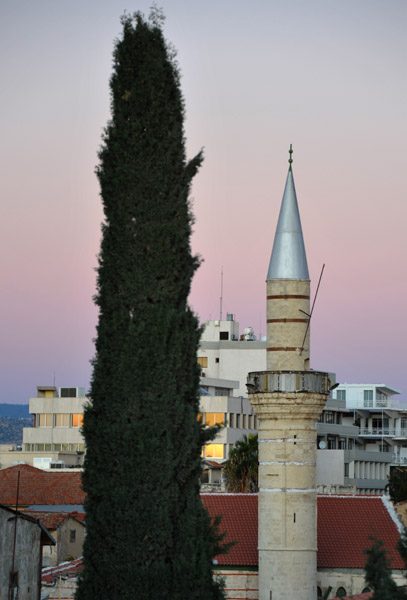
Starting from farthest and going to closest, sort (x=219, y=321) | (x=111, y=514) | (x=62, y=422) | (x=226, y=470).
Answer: (x=219, y=321) → (x=62, y=422) → (x=226, y=470) → (x=111, y=514)

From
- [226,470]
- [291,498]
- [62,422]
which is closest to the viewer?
[291,498]

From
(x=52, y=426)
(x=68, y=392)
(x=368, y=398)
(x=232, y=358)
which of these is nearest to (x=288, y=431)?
(x=52, y=426)

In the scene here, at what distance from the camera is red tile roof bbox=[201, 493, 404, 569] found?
53.1m

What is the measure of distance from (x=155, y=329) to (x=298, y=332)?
17241 millimetres

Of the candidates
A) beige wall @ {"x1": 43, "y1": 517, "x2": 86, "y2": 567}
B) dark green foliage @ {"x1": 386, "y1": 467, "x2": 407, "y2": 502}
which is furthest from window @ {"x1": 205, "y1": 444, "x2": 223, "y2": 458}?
beige wall @ {"x1": 43, "y1": 517, "x2": 86, "y2": 567}

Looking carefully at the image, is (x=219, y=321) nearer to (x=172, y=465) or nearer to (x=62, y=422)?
(x=62, y=422)

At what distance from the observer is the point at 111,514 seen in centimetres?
3111

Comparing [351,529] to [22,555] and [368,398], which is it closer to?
[22,555]

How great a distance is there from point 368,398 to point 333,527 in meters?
70.8

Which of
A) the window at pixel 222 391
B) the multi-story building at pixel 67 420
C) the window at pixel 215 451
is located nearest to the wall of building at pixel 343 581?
the window at pixel 215 451

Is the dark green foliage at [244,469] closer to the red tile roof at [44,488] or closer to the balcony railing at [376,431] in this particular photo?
the red tile roof at [44,488]

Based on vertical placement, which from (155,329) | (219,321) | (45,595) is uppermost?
(219,321)

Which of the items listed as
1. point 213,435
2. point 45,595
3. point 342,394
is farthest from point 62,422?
point 213,435

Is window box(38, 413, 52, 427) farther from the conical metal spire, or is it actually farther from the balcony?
the conical metal spire
